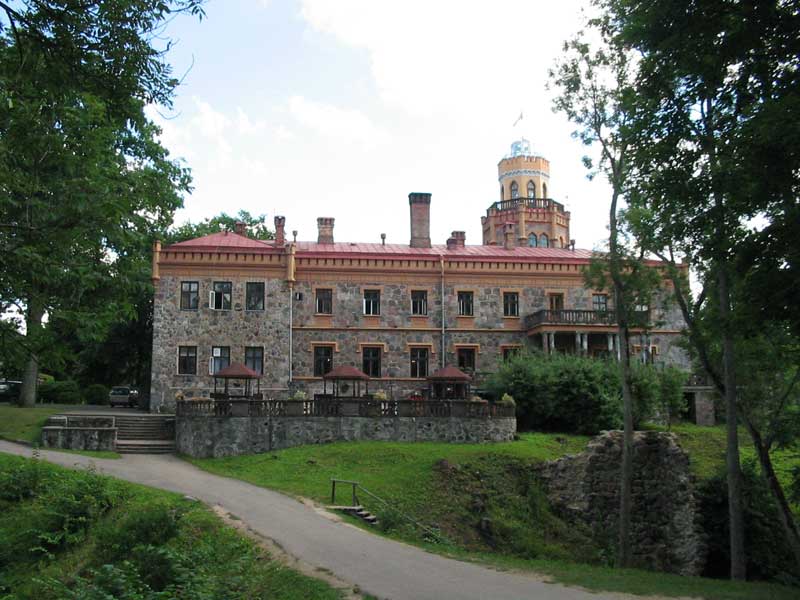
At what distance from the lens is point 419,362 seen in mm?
37219

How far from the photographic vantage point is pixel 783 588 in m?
14.6

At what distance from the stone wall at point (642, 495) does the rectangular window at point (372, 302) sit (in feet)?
45.8

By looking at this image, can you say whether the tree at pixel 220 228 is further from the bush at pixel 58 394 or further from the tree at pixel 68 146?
the tree at pixel 68 146

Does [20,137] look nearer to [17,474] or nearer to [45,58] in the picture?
[45,58]

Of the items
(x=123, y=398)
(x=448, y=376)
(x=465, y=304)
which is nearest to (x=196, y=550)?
(x=448, y=376)

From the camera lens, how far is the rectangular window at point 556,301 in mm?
38719

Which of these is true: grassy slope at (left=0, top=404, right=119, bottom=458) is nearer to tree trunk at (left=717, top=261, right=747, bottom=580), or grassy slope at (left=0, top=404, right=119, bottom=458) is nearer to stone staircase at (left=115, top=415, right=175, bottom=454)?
stone staircase at (left=115, top=415, right=175, bottom=454)

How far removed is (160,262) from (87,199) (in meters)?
27.4

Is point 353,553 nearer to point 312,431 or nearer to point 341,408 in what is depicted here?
point 312,431

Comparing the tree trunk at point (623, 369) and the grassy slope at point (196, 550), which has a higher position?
the tree trunk at point (623, 369)

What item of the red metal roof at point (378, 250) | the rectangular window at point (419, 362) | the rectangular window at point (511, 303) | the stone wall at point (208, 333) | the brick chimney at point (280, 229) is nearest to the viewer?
the stone wall at point (208, 333)

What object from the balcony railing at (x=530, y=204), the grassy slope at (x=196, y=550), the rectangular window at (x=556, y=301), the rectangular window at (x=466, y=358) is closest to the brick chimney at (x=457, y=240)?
the rectangular window at (x=556, y=301)

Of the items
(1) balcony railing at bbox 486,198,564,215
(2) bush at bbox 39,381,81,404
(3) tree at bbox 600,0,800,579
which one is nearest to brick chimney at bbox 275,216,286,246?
(2) bush at bbox 39,381,81,404

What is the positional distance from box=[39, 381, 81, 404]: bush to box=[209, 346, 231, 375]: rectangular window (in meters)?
15.1
